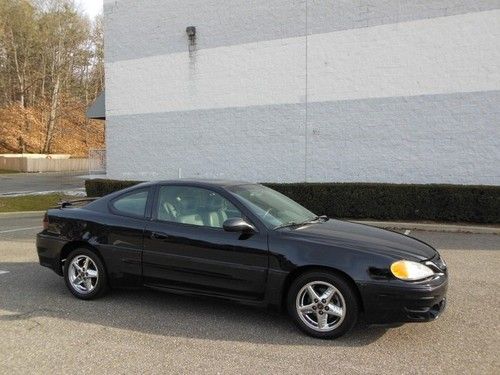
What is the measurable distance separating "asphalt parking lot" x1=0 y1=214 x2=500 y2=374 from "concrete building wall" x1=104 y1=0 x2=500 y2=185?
7905 mm

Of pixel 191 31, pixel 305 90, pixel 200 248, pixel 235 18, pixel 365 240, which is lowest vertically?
pixel 200 248

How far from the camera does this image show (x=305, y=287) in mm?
4461

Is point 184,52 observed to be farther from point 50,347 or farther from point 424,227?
point 50,347

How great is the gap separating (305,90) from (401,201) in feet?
15.5

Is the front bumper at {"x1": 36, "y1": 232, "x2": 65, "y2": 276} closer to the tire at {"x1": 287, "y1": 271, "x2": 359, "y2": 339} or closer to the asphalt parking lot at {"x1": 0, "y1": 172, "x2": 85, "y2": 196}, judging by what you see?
the tire at {"x1": 287, "y1": 271, "x2": 359, "y2": 339}

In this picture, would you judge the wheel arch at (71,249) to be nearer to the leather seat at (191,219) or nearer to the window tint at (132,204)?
the window tint at (132,204)

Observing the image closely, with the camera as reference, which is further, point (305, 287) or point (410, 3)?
point (410, 3)

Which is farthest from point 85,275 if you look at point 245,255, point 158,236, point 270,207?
point 270,207

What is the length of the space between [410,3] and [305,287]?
11.4m

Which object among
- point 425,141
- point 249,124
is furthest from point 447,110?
point 249,124

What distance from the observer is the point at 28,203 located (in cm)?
1753

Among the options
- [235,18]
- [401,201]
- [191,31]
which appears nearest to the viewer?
[401,201]

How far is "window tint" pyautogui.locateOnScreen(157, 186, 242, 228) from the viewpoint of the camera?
16.6 feet

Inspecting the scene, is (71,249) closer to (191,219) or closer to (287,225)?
(191,219)
